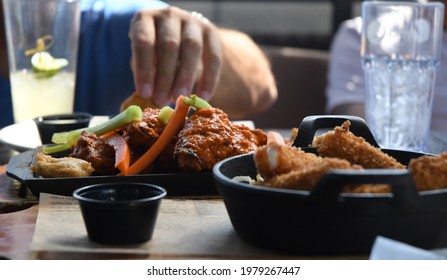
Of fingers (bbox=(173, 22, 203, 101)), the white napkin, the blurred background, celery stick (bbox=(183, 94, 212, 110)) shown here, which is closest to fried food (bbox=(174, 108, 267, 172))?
celery stick (bbox=(183, 94, 212, 110))

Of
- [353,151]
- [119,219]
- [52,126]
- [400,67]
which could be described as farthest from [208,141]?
[400,67]

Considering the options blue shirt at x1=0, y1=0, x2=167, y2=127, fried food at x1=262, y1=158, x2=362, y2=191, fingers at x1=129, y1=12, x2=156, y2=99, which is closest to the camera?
fried food at x1=262, y1=158, x2=362, y2=191

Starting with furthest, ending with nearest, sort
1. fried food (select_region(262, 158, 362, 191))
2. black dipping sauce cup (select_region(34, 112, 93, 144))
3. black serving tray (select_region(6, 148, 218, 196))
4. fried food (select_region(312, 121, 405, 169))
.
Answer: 1. black dipping sauce cup (select_region(34, 112, 93, 144))
2. black serving tray (select_region(6, 148, 218, 196))
3. fried food (select_region(312, 121, 405, 169))
4. fried food (select_region(262, 158, 362, 191))

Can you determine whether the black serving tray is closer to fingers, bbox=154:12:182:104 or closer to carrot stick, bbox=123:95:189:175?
carrot stick, bbox=123:95:189:175

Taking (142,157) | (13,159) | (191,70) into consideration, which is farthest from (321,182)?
(191,70)

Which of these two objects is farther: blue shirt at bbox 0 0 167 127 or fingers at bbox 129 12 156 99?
blue shirt at bbox 0 0 167 127

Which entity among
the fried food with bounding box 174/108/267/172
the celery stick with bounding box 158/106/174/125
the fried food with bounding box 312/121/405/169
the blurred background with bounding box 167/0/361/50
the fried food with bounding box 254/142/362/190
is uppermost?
the fried food with bounding box 254/142/362/190

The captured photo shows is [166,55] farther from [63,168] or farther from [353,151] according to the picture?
[353,151]
